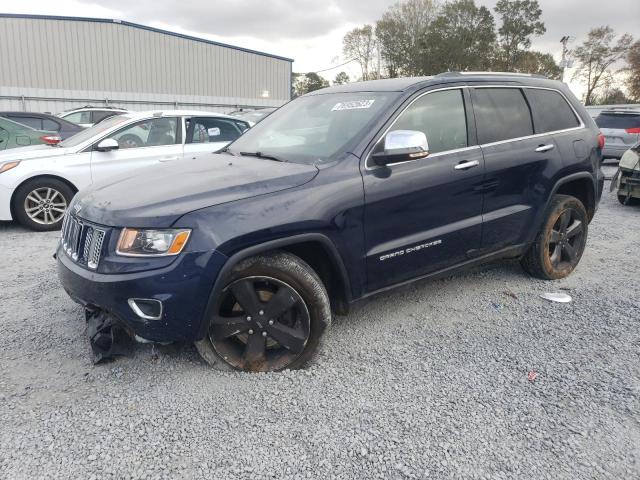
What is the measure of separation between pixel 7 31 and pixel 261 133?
27191mm

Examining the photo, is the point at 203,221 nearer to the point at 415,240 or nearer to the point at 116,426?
the point at 116,426

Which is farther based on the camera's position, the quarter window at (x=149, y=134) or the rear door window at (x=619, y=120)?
the rear door window at (x=619, y=120)

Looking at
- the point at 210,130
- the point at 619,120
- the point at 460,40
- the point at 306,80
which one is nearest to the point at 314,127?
the point at 210,130

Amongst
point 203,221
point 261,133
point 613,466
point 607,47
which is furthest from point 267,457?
point 607,47

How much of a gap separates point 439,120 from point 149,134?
4.59 meters

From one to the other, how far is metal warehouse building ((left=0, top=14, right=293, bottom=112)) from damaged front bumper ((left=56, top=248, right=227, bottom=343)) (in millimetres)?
24742

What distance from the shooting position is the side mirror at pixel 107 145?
632 centimetres

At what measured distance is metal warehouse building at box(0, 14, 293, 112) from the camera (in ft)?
81.1

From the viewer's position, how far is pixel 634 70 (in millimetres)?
42281

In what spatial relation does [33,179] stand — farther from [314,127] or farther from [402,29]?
[402,29]

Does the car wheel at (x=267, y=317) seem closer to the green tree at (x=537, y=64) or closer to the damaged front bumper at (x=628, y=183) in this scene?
the damaged front bumper at (x=628, y=183)

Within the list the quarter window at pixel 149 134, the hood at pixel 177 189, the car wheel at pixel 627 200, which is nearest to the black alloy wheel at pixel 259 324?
the hood at pixel 177 189

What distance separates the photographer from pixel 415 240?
3.22m

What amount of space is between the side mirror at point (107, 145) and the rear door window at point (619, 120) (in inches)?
478
